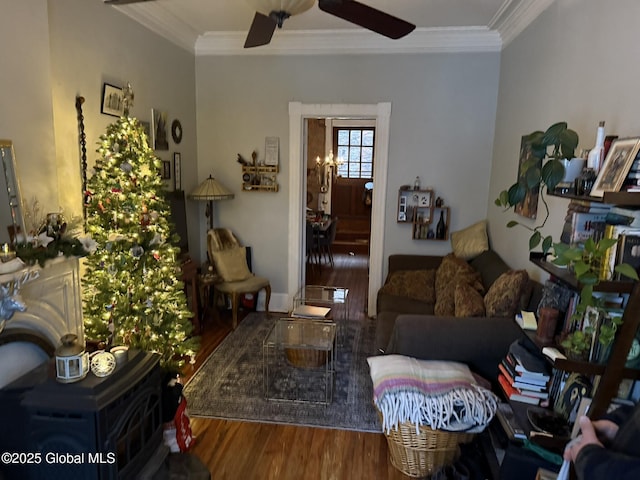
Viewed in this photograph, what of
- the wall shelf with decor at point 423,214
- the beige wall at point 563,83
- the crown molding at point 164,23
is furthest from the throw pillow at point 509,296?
the crown molding at point 164,23

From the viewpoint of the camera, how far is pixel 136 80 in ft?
11.7

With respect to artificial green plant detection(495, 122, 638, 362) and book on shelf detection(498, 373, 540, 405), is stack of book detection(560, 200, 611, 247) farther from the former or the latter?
book on shelf detection(498, 373, 540, 405)

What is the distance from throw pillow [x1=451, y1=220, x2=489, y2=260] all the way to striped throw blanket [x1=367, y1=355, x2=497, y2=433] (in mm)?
2071

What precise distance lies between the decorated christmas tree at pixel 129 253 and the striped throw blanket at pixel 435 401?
1.48m

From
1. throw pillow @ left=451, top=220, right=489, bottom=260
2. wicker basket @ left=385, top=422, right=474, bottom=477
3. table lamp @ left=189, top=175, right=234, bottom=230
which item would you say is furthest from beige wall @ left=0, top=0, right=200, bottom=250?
throw pillow @ left=451, top=220, right=489, bottom=260

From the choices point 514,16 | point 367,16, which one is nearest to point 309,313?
point 367,16

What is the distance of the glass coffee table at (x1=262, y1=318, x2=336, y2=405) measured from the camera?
310cm

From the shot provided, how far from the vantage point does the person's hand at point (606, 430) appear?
1.33 m

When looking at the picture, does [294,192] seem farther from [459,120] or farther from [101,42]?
[101,42]

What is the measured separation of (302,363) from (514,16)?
3.32 meters

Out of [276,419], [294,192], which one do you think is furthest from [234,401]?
[294,192]

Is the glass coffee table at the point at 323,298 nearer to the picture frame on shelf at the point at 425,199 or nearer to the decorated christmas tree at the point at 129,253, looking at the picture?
the picture frame on shelf at the point at 425,199

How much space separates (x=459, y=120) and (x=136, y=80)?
10.1 feet

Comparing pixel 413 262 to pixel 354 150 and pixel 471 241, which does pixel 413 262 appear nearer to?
pixel 471 241
